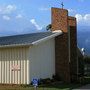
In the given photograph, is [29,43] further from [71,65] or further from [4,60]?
[71,65]

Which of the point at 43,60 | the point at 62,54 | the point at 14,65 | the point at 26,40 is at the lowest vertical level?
the point at 14,65

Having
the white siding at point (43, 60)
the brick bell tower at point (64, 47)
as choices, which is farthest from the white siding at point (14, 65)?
the brick bell tower at point (64, 47)

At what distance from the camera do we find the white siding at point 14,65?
1134 inches

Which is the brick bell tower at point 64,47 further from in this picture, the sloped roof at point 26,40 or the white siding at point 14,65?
the white siding at point 14,65

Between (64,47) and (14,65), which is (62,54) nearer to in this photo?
(64,47)

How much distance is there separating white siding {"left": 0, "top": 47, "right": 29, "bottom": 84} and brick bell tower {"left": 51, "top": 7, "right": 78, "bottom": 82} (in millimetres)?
3655

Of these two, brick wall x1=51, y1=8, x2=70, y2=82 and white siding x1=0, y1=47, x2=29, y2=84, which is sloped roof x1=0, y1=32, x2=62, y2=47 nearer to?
white siding x1=0, y1=47, x2=29, y2=84

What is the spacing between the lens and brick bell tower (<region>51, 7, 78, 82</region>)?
3161 centimetres

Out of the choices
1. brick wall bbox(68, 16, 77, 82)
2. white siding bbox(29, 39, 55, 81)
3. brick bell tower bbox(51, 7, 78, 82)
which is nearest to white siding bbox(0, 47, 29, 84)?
white siding bbox(29, 39, 55, 81)

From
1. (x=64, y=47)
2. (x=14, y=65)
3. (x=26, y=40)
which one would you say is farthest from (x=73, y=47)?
(x=14, y=65)

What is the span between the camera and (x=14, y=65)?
29.4 metres

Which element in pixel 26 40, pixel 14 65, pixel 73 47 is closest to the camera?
pixel 14 65

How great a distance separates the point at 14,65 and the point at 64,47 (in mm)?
4508

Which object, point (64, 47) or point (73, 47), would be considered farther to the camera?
A: point (73, 47)
